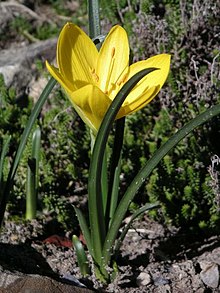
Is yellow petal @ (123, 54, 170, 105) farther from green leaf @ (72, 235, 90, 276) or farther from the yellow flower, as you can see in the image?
green leaf @ (72, 235, 90, 276)

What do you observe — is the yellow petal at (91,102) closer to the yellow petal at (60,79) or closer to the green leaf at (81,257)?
the yellow petal at (60,79)

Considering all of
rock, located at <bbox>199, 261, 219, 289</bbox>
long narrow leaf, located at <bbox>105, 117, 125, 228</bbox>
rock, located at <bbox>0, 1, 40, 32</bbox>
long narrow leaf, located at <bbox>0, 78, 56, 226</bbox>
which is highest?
rock, located at <bbox>0, 1, 40, 32</bbox>

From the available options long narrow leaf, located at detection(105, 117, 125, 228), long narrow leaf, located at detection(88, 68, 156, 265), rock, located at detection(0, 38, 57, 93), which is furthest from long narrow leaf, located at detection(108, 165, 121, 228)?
rock, located at detection(0, 38, 57, 93)

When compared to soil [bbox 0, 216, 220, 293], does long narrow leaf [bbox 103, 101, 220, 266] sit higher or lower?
higher

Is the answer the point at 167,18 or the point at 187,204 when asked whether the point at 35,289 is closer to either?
the point at 187,204

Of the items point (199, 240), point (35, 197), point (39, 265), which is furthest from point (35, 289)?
point (199, 240)

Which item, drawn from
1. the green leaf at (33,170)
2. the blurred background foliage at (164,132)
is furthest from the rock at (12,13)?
the green leaf at (33,170)

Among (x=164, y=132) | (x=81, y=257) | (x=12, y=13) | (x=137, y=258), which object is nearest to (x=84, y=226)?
(x=81, y=257)
